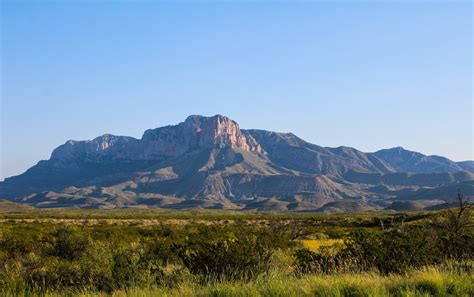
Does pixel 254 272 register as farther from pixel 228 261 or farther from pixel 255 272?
pixel 228 261

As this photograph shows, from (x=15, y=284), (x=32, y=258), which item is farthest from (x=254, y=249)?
(x=32, y=258)

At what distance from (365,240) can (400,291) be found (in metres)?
6.25

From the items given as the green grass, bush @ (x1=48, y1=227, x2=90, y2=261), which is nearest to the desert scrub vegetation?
the green grass

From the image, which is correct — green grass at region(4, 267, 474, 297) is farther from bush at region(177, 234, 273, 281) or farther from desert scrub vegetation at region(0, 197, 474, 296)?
bush at region(177, 234, 273, 281)

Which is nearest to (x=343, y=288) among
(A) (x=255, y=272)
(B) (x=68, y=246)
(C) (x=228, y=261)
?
(A) (x=255, y=272)

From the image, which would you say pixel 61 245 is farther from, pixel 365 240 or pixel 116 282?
pixel 365 240

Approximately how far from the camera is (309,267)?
15.5 m

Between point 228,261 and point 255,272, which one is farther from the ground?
point 228,261

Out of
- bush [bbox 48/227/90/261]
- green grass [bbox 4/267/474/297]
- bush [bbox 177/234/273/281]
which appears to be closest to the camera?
green grass [bbox 4/267/474/297]

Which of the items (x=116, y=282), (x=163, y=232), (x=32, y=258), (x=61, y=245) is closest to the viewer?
(x=116, y=282)

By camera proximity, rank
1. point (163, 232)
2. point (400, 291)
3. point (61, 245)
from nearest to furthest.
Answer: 1. point (400, 291)
2. point (61, 245)
3. point (163, 232)

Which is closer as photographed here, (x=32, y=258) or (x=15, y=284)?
(x=15, y=284)

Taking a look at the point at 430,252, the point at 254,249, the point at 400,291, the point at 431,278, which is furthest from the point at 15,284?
the point at 430,252

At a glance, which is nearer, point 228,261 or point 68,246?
point 228,261
